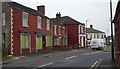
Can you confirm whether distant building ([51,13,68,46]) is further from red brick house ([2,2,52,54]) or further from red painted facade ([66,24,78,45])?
red brick house ([2,2,52,54])

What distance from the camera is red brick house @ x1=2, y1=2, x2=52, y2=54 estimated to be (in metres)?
30.3

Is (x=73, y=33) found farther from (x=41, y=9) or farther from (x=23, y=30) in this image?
(x=23, y=30)

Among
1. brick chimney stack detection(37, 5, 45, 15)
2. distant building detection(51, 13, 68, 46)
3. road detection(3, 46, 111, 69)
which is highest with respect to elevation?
brick chimney stack detection(37, 5, 45, 15)

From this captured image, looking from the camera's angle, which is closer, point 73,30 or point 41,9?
point 41,9

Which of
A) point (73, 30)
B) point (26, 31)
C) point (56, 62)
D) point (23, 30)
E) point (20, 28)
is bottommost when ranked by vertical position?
point (56, 62)

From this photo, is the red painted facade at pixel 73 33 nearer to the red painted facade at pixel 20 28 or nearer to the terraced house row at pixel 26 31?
the terraced house row at pixel 26 31

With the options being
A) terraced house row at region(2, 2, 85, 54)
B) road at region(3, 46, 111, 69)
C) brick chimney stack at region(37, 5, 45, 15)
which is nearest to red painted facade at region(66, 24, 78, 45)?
terraced house row at region(2, 2, 85, 54)

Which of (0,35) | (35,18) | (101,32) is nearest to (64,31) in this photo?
(35,18)

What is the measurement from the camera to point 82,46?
64.9 m

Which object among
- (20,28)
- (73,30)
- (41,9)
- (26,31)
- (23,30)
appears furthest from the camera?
Result: (73,30)

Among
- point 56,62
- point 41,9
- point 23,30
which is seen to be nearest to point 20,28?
point 23,30

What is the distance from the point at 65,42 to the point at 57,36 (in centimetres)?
816

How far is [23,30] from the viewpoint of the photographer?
33438 millimetres

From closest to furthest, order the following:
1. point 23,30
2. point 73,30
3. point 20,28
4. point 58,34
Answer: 1. point 20,28
2. point 23,30
3. point 58,34
4. point 73,30
